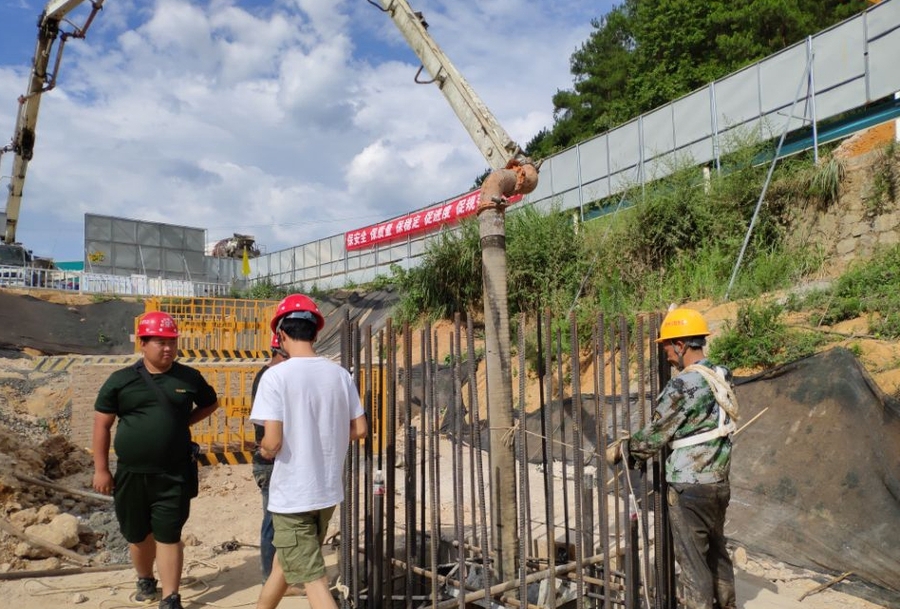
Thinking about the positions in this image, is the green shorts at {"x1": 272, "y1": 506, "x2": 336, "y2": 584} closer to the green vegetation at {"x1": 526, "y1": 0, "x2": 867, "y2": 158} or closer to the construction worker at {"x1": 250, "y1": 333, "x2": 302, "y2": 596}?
the construction worker at {"x1": 250, "y1": 333, "x2": 302, "y2": 596}

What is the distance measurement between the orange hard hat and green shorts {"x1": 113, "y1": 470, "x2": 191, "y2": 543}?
2699 mm

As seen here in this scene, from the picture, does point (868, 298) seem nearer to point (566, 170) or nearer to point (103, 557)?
point (103, 557)

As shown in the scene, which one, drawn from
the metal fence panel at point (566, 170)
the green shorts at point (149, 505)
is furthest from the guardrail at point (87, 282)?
the green shorts at point (149, 505)

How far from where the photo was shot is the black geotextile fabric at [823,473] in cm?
428

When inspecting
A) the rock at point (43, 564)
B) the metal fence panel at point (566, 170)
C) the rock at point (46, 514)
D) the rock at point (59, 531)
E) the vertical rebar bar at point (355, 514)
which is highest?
the metal fence panel at point (566, 170)

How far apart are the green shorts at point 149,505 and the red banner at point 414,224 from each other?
13998 millimetres

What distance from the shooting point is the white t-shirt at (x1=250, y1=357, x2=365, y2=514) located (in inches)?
106

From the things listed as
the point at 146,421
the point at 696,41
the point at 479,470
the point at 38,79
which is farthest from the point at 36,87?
the point at 696,41

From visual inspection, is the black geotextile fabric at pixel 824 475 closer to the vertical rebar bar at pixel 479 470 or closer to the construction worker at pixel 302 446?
the vertical rebar bar at pixel 479 470

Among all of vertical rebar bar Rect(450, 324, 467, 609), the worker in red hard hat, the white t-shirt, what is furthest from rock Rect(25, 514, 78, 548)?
vertical rebar bar Rect(450, 324, 467, 609)

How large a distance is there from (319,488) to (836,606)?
3427 millimetres

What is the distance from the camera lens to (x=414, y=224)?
2166 cm

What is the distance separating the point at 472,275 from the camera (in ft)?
44.4

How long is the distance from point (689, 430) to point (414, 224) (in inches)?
748
